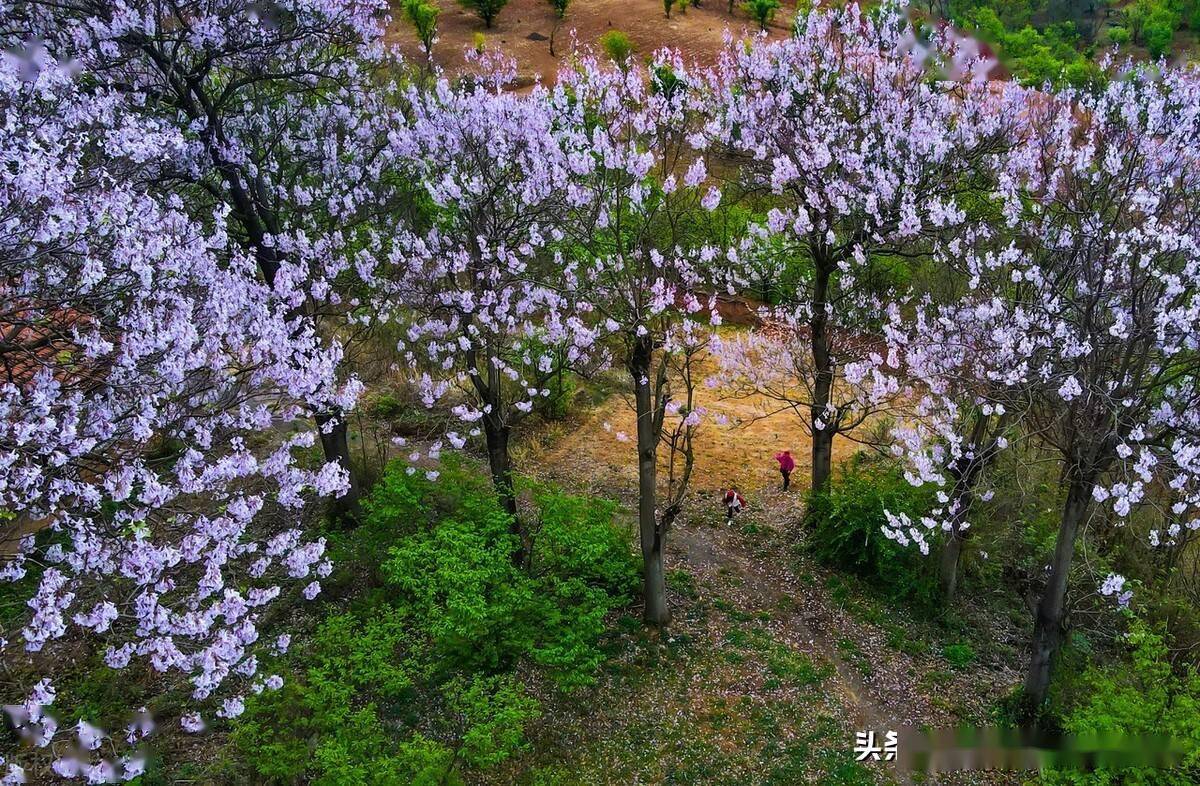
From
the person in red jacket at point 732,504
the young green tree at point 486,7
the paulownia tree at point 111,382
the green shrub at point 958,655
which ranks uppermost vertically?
the young green tree at point 486,7

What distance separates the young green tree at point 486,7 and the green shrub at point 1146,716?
46.6m

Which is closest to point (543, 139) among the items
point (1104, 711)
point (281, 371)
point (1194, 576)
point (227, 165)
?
point (227, 165)

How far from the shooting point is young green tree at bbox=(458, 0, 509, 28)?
145 ft

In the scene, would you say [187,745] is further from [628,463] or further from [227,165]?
[628,463]

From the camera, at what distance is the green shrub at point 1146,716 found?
6195 millimetres

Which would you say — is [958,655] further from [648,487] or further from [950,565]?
[648,487]

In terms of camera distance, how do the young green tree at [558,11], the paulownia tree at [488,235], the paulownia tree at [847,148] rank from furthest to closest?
the young green tree at [558,11], the paulownia tree at [847,148], the paulownia tree at [488,235]

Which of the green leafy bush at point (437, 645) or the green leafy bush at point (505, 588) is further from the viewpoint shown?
the green leafy bush at point (505, 588)

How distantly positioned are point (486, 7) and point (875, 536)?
141 feet

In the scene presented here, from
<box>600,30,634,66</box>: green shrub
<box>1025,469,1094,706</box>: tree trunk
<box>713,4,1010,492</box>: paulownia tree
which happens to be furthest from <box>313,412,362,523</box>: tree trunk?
<box>600,30,634,66</box>: green shrub

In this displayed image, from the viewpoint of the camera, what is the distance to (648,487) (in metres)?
10.3

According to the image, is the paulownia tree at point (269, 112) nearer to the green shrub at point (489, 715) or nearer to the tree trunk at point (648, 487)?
the green shrub at point (489, 715)

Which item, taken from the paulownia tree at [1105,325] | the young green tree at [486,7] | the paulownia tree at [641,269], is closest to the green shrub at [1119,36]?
the young green tree at [486,7]

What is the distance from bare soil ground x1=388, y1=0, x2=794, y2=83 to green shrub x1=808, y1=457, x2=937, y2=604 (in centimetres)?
3374
